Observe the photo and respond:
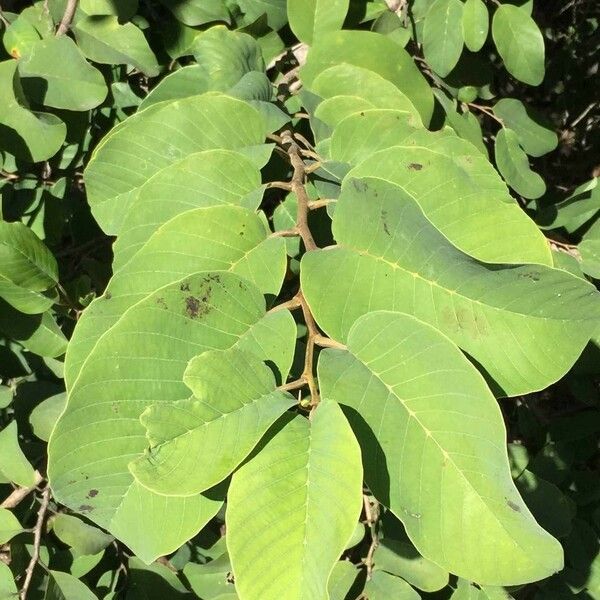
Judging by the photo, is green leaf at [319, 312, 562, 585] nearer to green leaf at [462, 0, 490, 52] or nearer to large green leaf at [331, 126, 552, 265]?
large green leaf at [331, 126, 552, 265]

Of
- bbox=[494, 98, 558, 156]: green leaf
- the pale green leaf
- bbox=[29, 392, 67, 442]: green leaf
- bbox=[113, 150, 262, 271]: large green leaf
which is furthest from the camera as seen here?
bbox=[494, 98, 558, 156]: green leaf

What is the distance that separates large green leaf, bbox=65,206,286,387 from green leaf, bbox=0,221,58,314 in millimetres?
369

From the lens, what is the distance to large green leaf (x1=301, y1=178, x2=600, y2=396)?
783 mm

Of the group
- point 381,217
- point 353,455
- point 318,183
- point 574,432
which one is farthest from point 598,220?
point 353,455

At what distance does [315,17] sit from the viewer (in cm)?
137

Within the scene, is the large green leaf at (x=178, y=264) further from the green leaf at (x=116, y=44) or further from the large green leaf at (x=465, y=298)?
the green leaf at (x=116, y=44)

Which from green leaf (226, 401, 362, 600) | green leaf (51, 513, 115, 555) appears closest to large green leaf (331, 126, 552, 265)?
green leaf (226, 401, 362, 600)

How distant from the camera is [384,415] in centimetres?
76

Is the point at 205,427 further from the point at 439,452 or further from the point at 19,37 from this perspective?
the point at 19,37

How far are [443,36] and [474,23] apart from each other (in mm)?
64

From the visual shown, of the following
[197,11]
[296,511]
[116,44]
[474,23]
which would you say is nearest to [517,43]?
[474,23]

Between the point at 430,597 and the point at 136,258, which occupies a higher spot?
the point at 136,258

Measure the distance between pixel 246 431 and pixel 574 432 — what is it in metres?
1.25

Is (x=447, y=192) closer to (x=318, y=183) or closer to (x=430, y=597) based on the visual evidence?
(x=318, y=183)
